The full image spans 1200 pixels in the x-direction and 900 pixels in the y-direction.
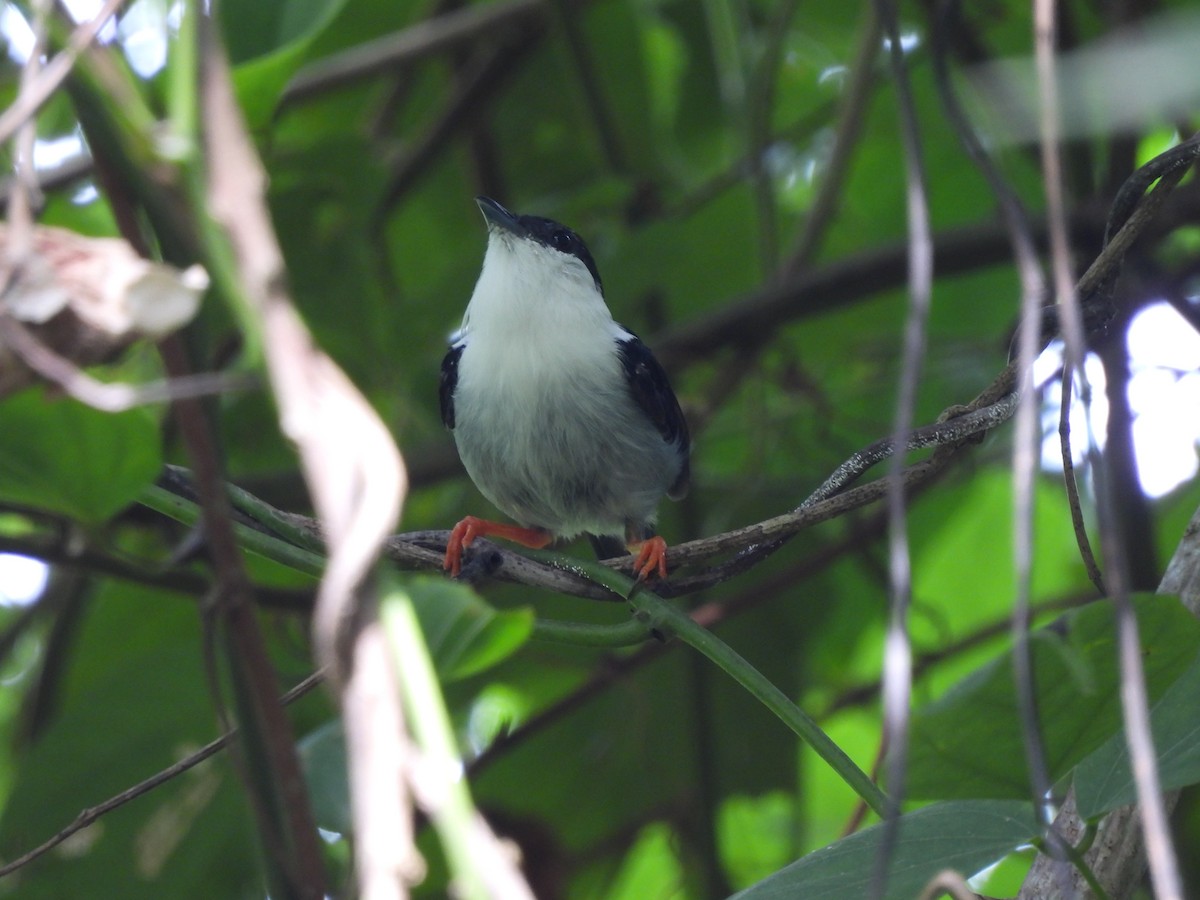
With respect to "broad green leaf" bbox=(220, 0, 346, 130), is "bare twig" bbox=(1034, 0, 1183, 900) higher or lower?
lower

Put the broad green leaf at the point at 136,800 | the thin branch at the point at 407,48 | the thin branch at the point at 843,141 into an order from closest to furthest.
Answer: the broad green leaf at the point at 136,800 < the thin branch at the point at 843,141 < the thin branch at the point at 407,48

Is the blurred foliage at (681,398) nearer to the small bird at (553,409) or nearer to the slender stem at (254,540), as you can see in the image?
the small bird at (553,409)

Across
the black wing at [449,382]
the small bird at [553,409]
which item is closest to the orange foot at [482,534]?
the small bird at [553,409]

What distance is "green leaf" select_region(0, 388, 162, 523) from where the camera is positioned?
64.3 inches

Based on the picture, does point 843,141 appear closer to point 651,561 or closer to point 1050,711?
point 651,561

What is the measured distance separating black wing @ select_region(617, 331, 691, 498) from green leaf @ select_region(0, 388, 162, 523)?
2082mm

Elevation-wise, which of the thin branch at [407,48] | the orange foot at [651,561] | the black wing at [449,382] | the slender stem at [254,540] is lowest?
the slender stem at [254,540]

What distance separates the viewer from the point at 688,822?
13.0 ft

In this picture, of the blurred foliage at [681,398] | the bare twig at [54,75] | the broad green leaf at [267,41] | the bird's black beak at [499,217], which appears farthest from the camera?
the bird's black beak at [499,217]

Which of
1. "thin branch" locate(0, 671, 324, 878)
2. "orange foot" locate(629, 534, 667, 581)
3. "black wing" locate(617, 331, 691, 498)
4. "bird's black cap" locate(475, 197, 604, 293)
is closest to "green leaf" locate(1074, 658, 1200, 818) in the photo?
"thin branch" locate(0, 671, 324, 878)

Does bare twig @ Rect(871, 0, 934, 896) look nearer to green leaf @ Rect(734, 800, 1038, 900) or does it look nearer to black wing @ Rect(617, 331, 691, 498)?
green leaf @ Rect(734, 800, 1038, 900)

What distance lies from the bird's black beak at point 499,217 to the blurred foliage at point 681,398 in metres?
0.15

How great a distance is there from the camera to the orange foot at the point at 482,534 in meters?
2.58

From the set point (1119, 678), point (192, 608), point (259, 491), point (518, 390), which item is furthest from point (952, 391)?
point (1119, 678)
